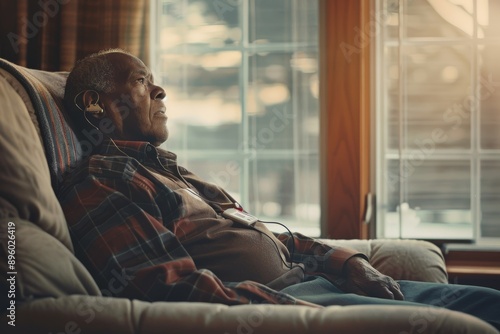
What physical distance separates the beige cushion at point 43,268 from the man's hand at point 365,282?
675 mm

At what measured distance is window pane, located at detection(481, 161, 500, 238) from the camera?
2.49m

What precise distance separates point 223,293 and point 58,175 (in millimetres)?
544

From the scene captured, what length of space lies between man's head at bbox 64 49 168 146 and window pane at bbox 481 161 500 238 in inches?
52.5

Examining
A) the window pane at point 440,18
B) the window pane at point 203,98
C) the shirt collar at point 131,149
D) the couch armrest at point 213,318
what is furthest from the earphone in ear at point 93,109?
the window pane at point 440,18

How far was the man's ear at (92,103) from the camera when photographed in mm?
1758

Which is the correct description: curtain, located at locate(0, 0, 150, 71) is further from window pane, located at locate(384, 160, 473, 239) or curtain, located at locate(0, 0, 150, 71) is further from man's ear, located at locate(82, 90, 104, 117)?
window pane, located at locate(384, 160, 473, 239)

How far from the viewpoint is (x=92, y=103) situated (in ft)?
5.80

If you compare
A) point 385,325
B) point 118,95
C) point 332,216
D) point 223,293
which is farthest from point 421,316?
point 332,216

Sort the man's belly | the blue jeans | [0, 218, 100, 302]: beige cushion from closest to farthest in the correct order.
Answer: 1. [0, 218, 100, 302]: beige cushion
2. the blue jeans
3. the man's belly

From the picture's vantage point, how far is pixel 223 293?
1.30m

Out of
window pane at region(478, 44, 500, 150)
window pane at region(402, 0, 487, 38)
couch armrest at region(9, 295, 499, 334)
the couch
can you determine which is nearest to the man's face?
the couch

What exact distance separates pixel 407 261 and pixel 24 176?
3.63ft

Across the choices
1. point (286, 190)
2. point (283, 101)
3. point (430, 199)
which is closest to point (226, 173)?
point (286, 190)

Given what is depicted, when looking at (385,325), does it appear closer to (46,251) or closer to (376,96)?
(46,251)
